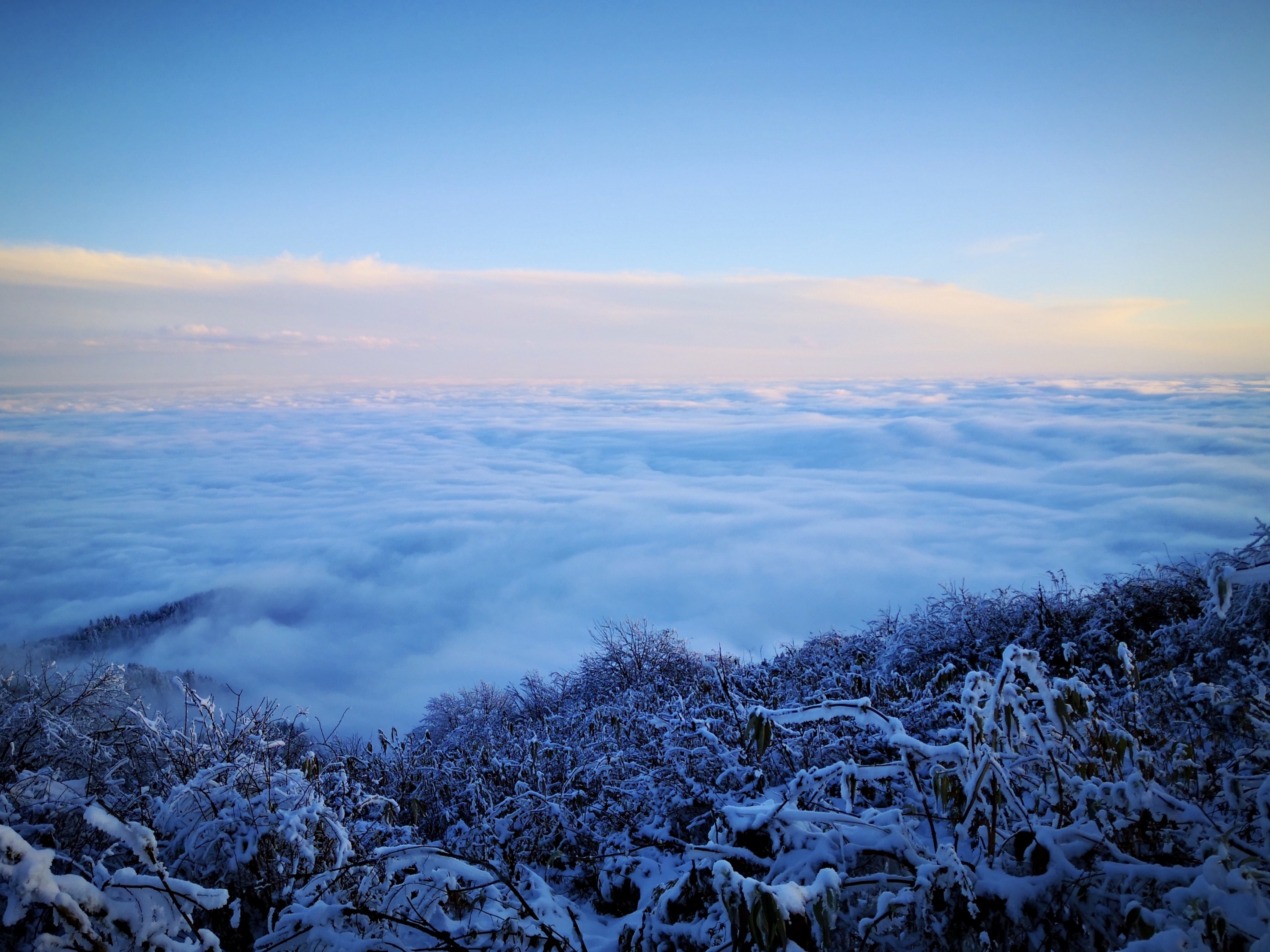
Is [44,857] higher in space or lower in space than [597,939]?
higher

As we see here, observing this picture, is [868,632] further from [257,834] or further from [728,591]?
[728,591]

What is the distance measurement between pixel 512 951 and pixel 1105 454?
599 feet

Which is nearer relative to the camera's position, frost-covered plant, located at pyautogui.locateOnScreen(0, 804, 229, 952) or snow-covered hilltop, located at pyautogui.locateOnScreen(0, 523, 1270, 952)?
frost-covered plant, located at pyautogui.locateOnScreen(0, 804, 229, 952)

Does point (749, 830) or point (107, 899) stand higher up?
point (107, 899)

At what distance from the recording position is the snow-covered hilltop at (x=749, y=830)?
2.32 metres

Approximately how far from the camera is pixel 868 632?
49.5 ft

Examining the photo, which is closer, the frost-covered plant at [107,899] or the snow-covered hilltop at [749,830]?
the frost-covered plant at [107,899]

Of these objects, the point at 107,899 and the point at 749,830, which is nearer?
the point at 107,899

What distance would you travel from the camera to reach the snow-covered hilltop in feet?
7.61

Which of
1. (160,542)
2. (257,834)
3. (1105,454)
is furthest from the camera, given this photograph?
(160,542)

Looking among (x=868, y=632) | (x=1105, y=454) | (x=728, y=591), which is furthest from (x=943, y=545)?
(x=868, y=632)

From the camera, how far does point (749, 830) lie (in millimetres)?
2910

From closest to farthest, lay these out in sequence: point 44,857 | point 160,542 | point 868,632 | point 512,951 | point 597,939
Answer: point 44,857 < point 512,951 < point 597,939 < point 868,632 < point 160,542

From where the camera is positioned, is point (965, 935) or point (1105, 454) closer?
point (965, 935)
